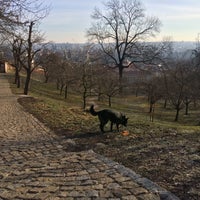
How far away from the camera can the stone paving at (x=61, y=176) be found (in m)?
5.93

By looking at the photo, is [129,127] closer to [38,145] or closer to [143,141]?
[143,141]

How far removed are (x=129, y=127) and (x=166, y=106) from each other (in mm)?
38299

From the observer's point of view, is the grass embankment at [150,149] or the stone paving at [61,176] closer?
the stone paving at [61,176]

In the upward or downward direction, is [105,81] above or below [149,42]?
below

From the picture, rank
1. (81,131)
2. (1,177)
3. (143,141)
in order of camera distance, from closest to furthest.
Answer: (1,177), (143,141), (81,131)

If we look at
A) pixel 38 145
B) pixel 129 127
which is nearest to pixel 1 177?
pixel 38 145

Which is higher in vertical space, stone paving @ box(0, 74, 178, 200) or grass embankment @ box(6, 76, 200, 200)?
grass embankment @ box(6, 76, 200, 200)

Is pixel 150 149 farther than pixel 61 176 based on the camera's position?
Yes

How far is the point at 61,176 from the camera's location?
6914 mm

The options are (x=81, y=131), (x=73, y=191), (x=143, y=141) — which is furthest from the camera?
(x=81, y=131)

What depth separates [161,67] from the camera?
49.2 meters

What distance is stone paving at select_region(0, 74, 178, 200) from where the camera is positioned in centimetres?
593

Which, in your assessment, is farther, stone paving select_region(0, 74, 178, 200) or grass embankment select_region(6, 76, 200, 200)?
grass embankment select_region(6, 76, 200, 200)

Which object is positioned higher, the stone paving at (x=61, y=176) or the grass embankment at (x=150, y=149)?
the grass embankment at (x=150, y=149)
